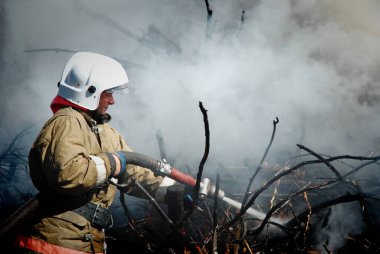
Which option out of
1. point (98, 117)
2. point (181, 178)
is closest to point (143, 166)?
point (181, 178)

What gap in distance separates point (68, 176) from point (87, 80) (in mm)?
1189

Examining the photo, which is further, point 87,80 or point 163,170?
point 163,170

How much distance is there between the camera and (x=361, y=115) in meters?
7.00

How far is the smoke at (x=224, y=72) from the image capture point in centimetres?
690

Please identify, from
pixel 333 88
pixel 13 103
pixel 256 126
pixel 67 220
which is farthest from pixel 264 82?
pixel 13 103

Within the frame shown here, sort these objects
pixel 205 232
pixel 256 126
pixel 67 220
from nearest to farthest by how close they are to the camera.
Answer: pixel 67 220
pixel 205 232
pixel 256 126

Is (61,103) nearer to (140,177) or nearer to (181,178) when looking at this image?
(140,177)

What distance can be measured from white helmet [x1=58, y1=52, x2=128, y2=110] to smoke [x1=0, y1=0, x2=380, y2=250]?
149 inches

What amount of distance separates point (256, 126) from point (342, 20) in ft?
14.7

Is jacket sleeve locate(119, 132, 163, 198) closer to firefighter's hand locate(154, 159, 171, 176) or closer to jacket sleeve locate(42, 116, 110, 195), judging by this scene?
firefighter's hand locate(154, 159, 171, 176)

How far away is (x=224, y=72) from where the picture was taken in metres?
7.59

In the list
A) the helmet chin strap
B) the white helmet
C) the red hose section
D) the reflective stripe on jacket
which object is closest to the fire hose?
the red hose section

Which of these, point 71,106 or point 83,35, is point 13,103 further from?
point 71,106

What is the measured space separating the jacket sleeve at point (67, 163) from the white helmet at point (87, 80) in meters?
0.53
